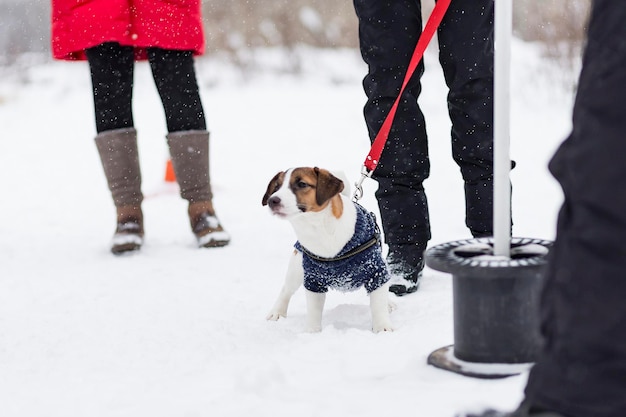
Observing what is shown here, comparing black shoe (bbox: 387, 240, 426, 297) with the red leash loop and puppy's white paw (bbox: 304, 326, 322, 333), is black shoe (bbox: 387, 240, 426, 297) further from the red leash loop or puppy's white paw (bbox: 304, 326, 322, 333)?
puppy's white paw (bbox: 304, 326, 322, 333)

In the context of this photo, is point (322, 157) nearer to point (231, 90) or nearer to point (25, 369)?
point (231, 90)

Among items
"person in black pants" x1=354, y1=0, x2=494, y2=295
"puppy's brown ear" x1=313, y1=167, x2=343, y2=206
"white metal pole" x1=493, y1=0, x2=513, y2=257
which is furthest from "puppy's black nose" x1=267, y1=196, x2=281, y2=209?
"white metal pole" x1=493, y1=0, x2=513, y2=257

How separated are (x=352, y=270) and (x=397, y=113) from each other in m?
0.66

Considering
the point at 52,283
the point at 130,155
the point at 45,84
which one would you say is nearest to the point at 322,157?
the point at 130,155

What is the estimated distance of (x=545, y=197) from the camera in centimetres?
436

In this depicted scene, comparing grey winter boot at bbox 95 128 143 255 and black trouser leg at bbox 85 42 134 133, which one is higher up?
black trouser leg at bbox 85 42 134 133

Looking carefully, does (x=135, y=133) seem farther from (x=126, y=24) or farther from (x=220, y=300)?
(x=220, y=300)

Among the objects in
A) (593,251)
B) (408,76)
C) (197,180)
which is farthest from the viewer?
(197,180)

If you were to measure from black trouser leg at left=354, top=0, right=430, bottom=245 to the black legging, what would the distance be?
1163 mm

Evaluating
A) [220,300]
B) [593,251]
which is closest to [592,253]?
[593,251]

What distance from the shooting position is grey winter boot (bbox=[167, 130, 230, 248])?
11.5 ft

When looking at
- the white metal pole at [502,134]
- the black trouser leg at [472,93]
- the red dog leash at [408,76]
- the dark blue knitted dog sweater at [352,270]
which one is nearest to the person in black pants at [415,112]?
the black trouser leg at [472,93]

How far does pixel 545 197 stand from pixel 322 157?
2464mm

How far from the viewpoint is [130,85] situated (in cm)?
346
